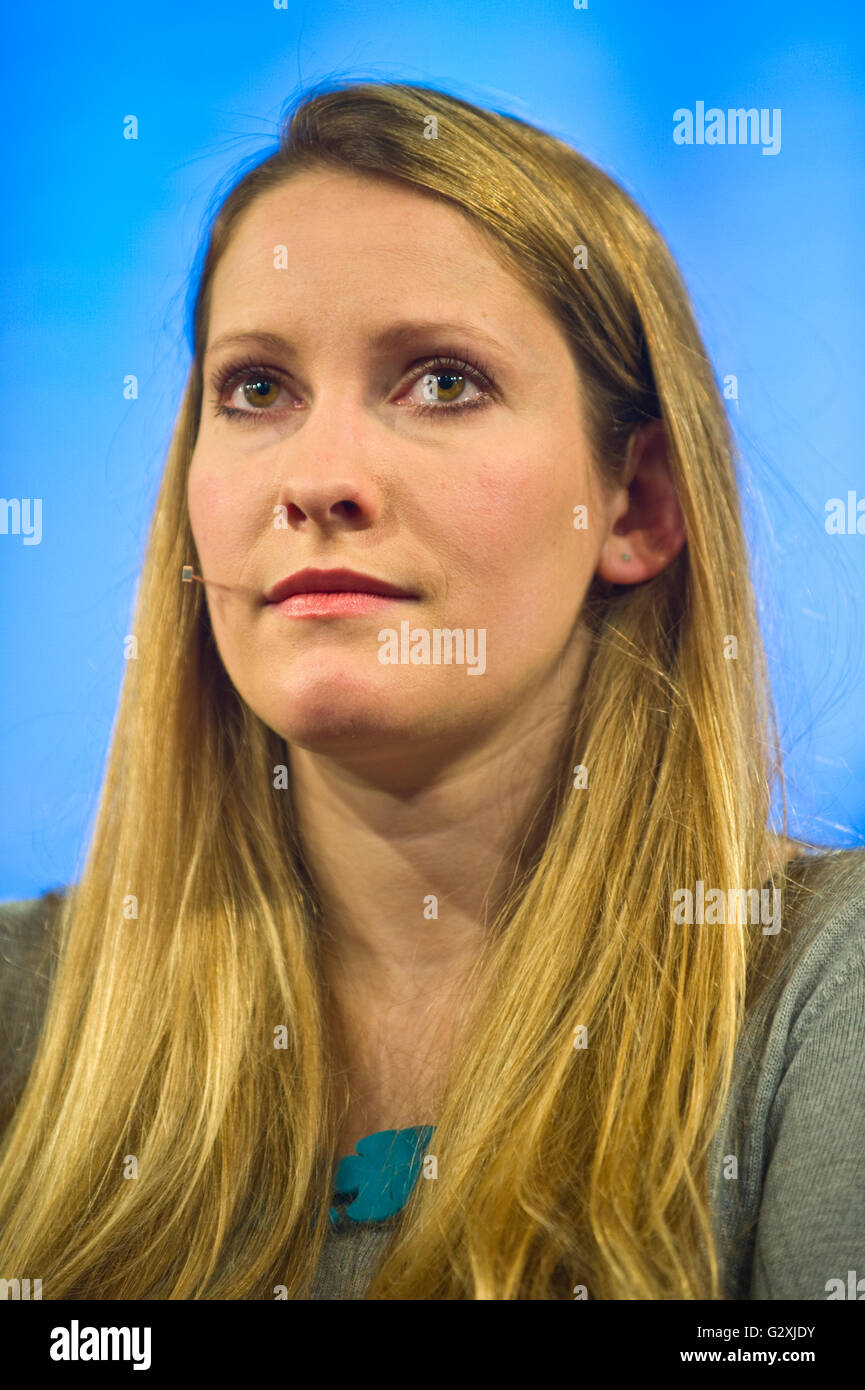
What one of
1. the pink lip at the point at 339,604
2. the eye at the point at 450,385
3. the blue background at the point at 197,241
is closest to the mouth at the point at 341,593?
the pink lip at the point at 339,604

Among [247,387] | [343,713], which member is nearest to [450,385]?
[247,387]

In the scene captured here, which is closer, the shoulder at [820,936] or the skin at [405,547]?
the shoulder at [820,936]

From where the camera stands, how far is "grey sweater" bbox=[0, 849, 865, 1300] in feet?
3.45

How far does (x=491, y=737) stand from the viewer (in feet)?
4.30

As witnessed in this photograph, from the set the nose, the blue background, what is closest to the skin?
the nose

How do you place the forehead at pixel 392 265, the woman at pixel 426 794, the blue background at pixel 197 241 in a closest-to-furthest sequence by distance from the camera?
the woman at pixel 426 794 < the forehead at pixel 392 265 < the blue background at pixel 197 241

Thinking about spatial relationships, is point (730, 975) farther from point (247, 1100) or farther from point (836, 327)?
point (836, 327)

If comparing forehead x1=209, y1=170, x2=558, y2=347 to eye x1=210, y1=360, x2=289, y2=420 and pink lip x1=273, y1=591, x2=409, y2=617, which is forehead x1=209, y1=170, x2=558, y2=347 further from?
pink lip x1=273, y1=591, x2=409, y2=617

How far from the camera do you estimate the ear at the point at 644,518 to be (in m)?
1.34

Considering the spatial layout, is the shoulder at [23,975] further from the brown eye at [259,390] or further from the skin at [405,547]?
the brown eye at [259,390]

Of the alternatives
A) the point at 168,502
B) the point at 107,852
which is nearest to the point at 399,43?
the point at 168,502

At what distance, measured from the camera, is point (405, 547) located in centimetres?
125

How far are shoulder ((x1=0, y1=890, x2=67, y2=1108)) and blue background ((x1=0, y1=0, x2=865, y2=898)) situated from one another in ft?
0.12
